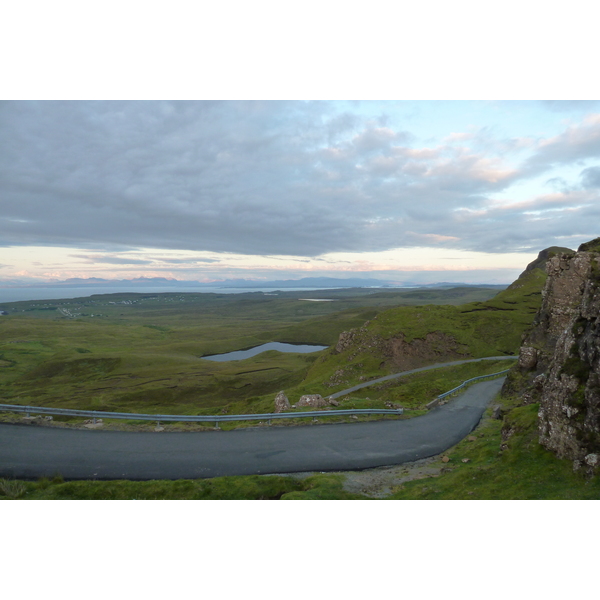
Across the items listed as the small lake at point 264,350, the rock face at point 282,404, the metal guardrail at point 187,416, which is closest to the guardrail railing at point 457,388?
the metal guardrail at point 187,416

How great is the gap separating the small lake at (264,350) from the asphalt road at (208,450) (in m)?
137

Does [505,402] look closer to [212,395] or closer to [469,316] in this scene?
[469,316]

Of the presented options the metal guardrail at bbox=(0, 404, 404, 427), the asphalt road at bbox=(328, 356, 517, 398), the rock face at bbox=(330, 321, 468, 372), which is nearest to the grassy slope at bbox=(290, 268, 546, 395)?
the rock face at bbox=(330, 321, 468, 372)

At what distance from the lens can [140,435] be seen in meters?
20.9

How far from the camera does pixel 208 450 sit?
19078 mm

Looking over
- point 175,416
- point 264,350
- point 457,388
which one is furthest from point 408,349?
point 264,350

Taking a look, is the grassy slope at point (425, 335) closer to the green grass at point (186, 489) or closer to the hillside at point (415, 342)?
the hillside at point (415, 342)

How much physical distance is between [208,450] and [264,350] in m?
164

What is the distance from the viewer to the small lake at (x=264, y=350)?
16612 cm

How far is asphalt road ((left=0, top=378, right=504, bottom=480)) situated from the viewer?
16.3m

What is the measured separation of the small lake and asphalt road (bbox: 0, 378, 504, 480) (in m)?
137

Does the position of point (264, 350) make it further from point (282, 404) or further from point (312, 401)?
point (312, 401)

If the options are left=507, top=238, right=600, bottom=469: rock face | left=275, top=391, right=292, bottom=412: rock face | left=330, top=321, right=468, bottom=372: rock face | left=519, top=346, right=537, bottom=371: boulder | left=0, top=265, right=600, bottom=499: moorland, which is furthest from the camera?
left=330, top=321, right=468, bottom=372: rock face

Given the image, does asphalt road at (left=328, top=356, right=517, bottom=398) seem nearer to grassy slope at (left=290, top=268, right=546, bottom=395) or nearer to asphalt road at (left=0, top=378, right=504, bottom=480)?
grassy slope at (left=290, top=268, right=546, bottom=395)
